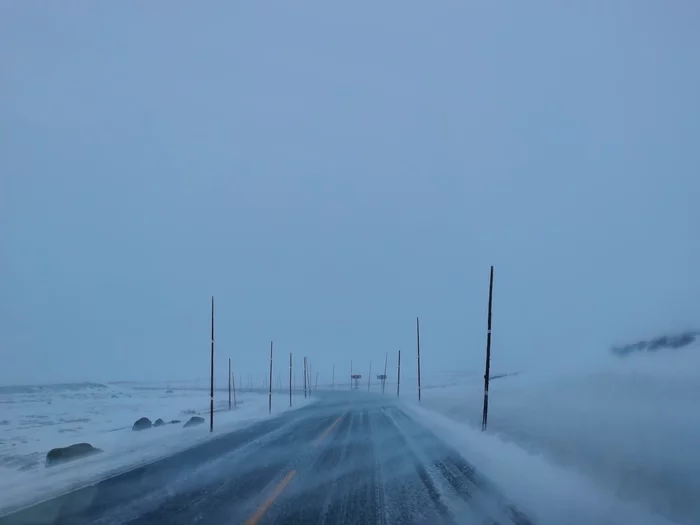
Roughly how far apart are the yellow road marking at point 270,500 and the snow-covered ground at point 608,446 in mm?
4313

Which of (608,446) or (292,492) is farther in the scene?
(608,446)

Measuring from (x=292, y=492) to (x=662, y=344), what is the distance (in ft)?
89.2

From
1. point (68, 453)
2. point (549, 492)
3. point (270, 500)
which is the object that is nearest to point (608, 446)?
point (549, 492)

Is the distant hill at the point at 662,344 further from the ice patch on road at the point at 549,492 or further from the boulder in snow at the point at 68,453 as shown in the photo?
the boulder in snow at the point at 68,453

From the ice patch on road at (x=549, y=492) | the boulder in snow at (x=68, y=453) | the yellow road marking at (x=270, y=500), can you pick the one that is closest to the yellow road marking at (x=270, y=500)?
the yellow road marking at (x=270, y=500)

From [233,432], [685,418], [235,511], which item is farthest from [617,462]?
[233,432]

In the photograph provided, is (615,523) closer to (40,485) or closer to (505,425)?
(40,485)

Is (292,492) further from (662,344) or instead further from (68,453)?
(662,344)

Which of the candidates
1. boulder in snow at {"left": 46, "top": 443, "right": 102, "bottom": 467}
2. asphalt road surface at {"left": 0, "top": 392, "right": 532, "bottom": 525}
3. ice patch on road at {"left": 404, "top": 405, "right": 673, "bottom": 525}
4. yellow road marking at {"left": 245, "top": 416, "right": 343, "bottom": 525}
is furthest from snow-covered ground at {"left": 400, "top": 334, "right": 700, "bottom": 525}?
boulder in snow at {"left": 46, "top": 443, "right": 102, "bottom": 467}

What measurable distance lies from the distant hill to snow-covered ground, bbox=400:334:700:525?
2.80ft

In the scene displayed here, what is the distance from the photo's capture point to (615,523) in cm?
932

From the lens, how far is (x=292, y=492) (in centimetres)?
1191

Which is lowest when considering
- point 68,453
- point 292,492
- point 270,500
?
point 68,453

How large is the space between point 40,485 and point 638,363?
2619 centimetres
